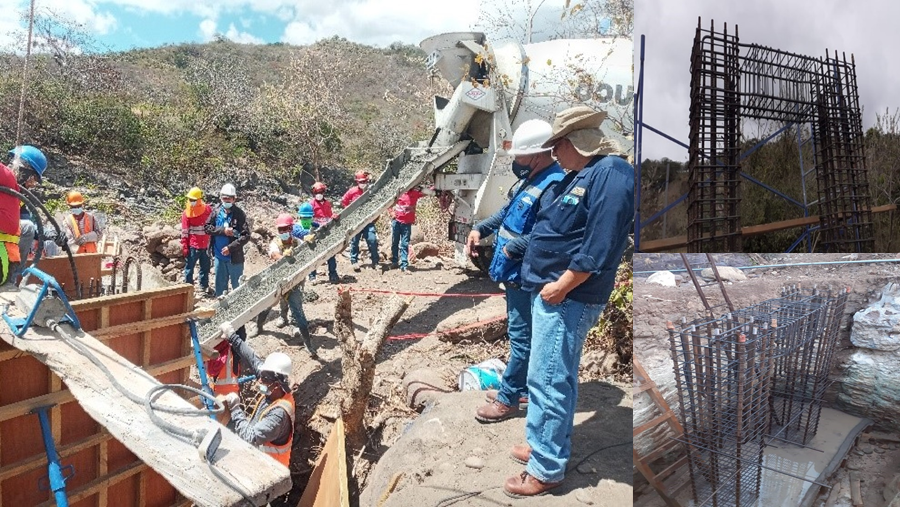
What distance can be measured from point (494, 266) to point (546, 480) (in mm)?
1081

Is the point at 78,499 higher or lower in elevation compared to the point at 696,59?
lower

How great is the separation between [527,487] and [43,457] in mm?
2337

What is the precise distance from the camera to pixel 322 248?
7004 mm

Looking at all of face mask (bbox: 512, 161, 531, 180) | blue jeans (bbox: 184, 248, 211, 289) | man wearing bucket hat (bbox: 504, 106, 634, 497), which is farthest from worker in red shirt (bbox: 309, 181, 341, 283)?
man wearing bucket hat (bbox: 504, 106, 634, 497)

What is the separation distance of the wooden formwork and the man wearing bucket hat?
2159mm

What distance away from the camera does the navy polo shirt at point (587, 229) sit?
2.05 m

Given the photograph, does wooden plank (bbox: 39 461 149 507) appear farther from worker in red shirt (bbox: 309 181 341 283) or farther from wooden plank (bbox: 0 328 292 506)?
worker in red shirt (bbox: 309 181 341 283)

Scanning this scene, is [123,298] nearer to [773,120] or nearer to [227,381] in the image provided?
[227,381]

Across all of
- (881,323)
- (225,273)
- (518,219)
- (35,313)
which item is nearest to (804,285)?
(881,323)

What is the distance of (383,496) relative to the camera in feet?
11.0

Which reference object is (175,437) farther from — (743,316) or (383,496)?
(383,496)

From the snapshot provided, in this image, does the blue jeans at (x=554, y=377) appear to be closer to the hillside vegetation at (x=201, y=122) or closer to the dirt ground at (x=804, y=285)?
the dirt ground at (x=804, y=285)

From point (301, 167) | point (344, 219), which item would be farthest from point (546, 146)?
point (301, 167)

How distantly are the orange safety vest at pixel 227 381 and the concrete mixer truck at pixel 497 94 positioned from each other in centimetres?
326
